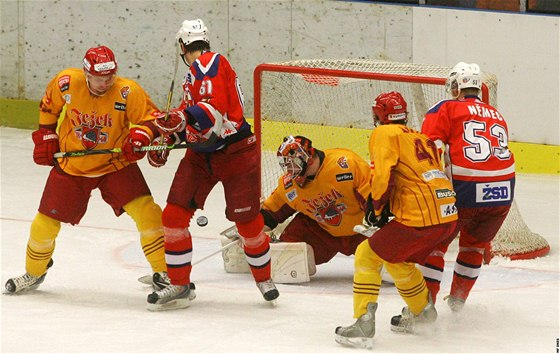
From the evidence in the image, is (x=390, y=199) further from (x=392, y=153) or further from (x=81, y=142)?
(x=81, y=142)

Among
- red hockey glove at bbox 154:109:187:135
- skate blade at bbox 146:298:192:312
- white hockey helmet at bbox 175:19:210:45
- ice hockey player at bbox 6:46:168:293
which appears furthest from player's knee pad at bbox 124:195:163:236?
white hockey helmet at bbox 175:19:210:45

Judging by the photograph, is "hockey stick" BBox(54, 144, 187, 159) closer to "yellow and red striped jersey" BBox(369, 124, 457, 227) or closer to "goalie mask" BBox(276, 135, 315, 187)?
"goalie mask" BBox(276, 135, 315, 187)

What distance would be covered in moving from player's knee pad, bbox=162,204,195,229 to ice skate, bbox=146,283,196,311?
26 centimetres

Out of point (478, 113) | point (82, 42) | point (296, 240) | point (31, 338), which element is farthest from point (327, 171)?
point (82, 42)

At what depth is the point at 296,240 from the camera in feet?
20.5

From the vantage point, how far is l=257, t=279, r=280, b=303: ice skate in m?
5.62

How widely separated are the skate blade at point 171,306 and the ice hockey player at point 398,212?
34.5 inches

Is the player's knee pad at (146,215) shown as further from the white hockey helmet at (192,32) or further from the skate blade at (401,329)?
the skate blade at (401,329)

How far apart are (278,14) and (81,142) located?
4042 millimetres

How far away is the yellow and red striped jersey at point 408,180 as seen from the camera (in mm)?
4910

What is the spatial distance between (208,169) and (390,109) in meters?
0.82

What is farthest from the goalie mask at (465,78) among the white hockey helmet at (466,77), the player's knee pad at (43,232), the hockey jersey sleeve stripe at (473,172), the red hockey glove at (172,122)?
the player's knee pad at (43,232)

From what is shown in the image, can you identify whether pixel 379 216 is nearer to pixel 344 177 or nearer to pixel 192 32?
pixel 344 177

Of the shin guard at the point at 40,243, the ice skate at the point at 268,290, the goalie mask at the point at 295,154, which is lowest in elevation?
the ice skate at the point at 268,290
